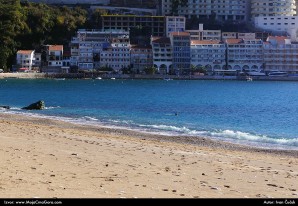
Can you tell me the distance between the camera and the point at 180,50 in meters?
97.7

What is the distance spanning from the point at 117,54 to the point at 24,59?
16.5m

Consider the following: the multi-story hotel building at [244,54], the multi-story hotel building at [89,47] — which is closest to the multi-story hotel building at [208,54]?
the multi-story hotel building at [244,54]

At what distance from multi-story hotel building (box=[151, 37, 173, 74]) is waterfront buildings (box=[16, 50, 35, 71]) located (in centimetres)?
2194

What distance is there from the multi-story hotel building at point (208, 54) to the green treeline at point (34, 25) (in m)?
20.1

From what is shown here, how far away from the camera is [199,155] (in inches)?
579

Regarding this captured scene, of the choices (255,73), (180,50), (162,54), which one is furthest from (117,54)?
(255,73)

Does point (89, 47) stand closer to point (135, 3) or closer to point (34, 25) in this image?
point (34, 25)

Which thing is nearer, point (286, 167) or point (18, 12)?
point (286, 167)

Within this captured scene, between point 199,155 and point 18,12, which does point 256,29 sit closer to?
point 18,12

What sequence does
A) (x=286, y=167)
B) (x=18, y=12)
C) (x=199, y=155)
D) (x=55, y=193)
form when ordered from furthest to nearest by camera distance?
(x=18, y=12) < (x=199, y=155) < (x=286, y=167) < (x=55, y=193)

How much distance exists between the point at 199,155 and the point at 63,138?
4971 mm

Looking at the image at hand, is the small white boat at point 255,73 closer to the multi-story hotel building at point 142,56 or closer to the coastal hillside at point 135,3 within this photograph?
the multi-story hotel building at point 142,56

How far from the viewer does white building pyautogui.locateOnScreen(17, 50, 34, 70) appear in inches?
3708
